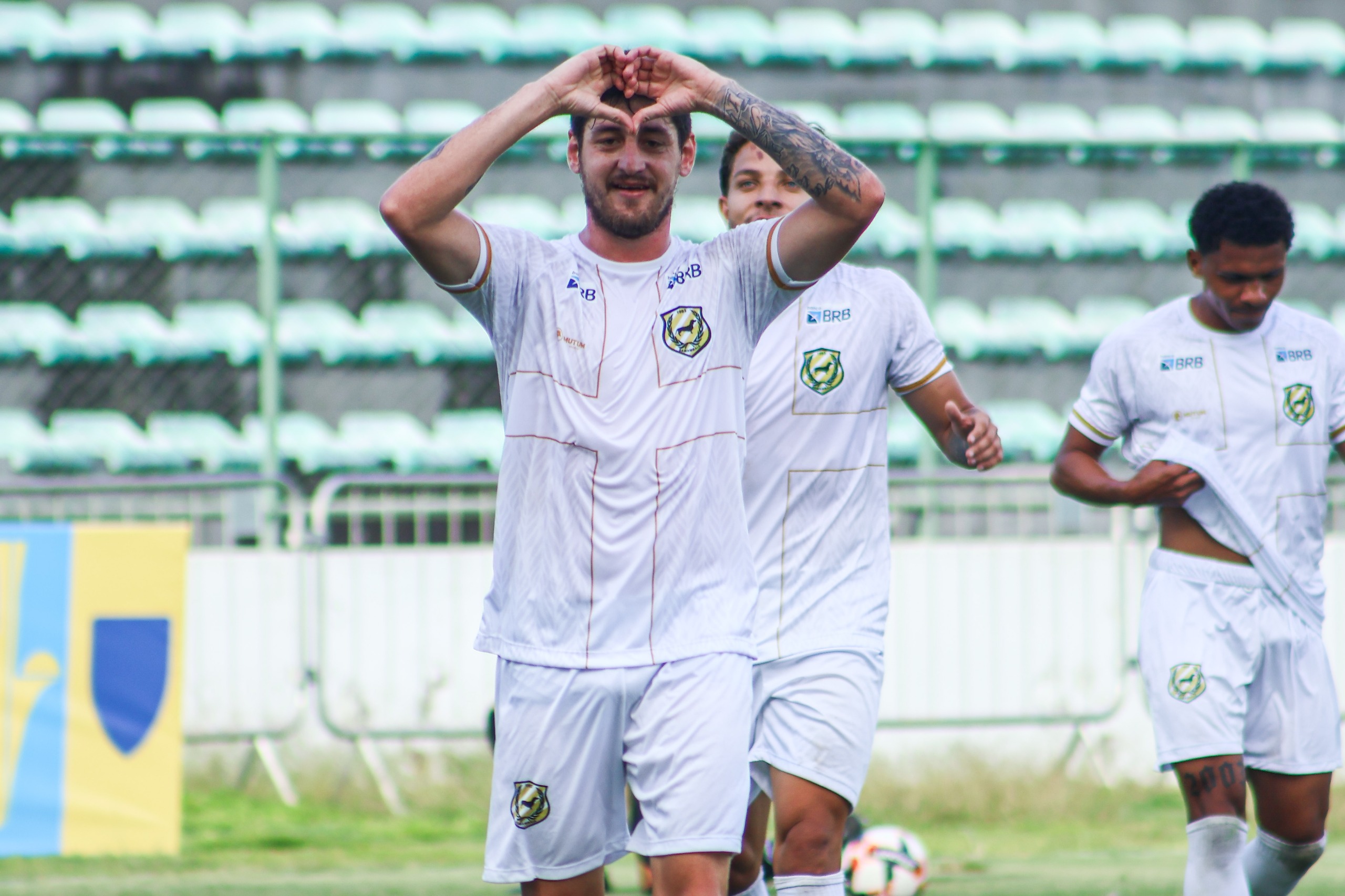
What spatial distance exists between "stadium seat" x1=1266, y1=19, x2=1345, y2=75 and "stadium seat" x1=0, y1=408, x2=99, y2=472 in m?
9.39

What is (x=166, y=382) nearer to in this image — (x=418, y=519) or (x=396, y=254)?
(x=396, y=254)

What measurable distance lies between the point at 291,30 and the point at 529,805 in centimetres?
955

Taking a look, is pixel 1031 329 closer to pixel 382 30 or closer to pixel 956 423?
pixel 382 30

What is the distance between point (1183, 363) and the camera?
4895mm

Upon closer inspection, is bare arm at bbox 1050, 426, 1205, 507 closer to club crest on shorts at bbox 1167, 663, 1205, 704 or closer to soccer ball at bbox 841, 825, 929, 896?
club crest on shorts at bbox 1167, 663, 1205, 704

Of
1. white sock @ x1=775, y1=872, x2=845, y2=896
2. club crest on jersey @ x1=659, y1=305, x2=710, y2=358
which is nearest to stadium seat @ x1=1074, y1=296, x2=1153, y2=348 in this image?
white sock @ x1=775, y1=872, x2=845, y2=896

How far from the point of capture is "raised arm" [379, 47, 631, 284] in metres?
3.21

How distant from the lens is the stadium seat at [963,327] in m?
10.7

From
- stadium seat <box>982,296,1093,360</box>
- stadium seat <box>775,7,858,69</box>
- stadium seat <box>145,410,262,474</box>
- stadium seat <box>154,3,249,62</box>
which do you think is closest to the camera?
stadium seat <box>145,410,262,474</box>

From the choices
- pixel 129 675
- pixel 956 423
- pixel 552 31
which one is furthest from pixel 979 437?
pixel 552 31

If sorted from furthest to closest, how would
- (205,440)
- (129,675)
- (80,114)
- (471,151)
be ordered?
(80,114) → (205,440) → (129,675) → (471,151)

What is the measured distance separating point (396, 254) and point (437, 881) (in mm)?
5117

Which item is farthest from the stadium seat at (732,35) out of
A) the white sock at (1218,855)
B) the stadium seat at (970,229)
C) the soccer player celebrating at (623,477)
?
the soccer player celebrating at (623,477)

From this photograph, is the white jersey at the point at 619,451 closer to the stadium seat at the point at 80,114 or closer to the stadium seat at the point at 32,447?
the stadium seat at the point at 32,447
